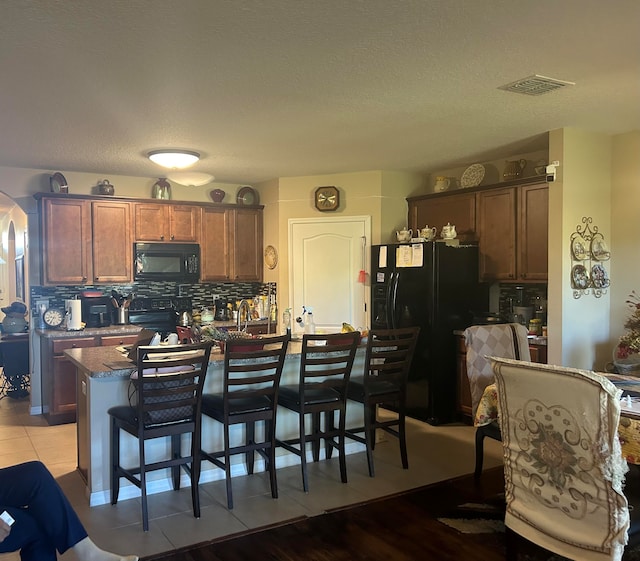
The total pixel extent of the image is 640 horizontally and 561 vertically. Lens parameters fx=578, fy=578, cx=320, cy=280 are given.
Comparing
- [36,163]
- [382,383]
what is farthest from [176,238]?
[382,383]

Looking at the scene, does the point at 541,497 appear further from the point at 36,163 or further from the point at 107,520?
the point at 36,163

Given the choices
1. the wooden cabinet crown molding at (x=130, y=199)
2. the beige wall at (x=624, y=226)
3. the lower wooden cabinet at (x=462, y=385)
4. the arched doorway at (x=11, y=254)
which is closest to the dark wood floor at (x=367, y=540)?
the lower wooden cabinet at (x=462, y=385)

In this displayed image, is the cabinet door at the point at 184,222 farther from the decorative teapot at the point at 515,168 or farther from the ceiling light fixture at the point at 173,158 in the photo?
the decorative teapot at the point at 515,168

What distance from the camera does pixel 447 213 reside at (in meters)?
5.87

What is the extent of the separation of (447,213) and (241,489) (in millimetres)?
3444

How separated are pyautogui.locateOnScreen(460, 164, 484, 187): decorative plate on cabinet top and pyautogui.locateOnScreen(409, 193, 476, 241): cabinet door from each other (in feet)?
0.48

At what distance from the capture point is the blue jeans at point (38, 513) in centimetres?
235

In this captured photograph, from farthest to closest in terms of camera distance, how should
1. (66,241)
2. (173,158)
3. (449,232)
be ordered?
(66,241) < (449,232) < (173,158)

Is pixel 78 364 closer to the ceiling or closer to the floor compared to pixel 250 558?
closer to the ceiling

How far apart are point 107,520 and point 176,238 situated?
12.2 ft

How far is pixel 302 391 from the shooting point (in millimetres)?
3705

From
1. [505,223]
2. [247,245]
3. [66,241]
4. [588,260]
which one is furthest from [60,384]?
[588,260]

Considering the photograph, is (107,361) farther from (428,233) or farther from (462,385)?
(428,233)

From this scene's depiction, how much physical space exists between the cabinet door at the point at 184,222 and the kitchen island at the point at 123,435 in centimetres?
247
